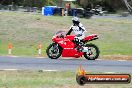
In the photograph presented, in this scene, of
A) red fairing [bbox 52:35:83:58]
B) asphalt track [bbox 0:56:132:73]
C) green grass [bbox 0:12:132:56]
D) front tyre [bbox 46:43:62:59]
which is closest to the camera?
asphalt track [bbox 0:56:132:73]

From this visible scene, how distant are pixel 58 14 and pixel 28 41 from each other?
23.4 metres

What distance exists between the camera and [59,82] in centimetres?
1148

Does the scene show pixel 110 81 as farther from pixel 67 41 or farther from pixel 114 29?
pixel 114 29

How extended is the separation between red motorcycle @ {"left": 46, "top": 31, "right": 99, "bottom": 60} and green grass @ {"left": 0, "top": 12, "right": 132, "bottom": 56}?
686 centimetres

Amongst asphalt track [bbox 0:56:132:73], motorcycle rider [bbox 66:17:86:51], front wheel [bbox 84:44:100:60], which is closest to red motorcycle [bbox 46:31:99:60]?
front wheel [bbox 84:44:100:60]

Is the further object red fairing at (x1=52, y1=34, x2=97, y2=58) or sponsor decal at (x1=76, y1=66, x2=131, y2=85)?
red fairing at (x1=52, y1=34, x2=97, y2=58)

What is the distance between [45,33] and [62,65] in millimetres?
18662

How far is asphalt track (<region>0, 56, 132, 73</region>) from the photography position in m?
16.5

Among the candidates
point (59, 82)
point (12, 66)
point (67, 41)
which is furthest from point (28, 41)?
point (59, 82)

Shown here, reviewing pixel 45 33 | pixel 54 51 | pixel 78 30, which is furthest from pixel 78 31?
pixel 45 33

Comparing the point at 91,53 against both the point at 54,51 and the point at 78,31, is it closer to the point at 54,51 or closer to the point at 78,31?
the point at 78,31

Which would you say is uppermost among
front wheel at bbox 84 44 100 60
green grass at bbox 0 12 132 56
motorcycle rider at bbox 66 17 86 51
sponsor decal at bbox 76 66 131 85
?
sponsor decal at bbox 76 66 131 85

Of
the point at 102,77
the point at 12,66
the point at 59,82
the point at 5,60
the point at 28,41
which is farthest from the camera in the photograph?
the point at 28,41

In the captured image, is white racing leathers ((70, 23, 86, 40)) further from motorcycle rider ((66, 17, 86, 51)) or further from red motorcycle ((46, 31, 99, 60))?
red motorcycle ((46, 31, 99, 60))
